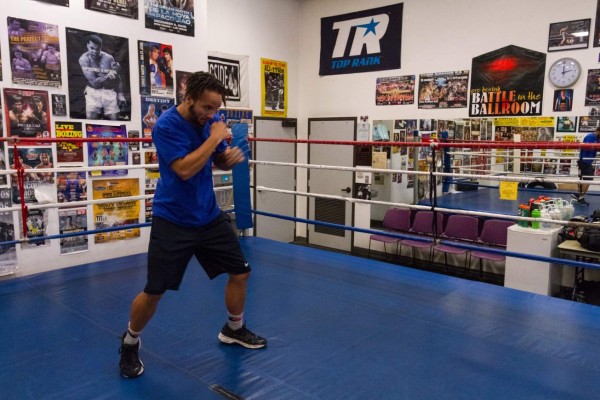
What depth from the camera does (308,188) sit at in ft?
23.5

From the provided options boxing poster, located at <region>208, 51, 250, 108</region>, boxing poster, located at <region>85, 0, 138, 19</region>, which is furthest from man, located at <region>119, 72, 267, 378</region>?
boxing poster, located at <region>208, 51, 250, 108</region>

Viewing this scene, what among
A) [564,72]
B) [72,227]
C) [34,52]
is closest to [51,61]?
[34,52]

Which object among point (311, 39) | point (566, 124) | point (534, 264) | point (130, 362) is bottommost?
point (534, 264)

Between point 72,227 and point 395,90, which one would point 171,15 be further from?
point 395,90

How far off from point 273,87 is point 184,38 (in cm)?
233

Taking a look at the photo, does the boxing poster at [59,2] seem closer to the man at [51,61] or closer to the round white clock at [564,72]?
the man at [51,61]

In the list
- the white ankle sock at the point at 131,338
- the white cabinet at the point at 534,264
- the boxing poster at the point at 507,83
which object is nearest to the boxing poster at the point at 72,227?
the white ankle sock at the point at 131,338

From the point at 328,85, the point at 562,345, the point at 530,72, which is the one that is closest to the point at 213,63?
the point at 328,85

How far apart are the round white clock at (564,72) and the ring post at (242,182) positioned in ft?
10.9

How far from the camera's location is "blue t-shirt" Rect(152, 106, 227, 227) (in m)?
1.72

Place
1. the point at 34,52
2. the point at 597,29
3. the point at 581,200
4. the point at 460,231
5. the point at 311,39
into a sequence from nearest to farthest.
Answer: the point at 34,52 → the point at 597,29 → the point at 581,200 → the point at 460,231 → the point at 311,39

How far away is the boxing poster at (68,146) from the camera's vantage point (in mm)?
3549

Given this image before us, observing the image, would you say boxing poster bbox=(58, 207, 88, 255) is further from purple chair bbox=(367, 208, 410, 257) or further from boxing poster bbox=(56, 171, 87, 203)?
purple chair bbox=(367, 208, 410, 257)

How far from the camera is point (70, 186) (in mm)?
3646
